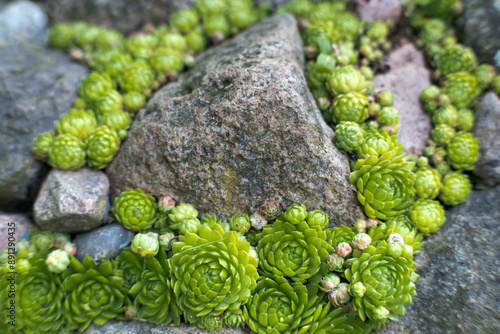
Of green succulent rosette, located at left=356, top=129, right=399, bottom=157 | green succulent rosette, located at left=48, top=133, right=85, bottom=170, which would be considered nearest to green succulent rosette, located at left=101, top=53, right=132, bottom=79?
green succulent rosette, located at left=48, top=133, right=85, bottom=170

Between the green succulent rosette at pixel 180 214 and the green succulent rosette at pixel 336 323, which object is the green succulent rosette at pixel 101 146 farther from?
the green succulent rosette at pixel 336 323

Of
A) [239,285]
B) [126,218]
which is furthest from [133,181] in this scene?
[239,285]

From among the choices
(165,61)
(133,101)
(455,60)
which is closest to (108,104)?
(133,101)

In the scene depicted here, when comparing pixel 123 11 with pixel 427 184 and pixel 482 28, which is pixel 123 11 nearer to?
pixel 427 184

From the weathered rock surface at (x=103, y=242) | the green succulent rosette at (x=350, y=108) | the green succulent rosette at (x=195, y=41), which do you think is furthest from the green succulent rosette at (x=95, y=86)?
the green succulent rosette at (x=350, y=108)

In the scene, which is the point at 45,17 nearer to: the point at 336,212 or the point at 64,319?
the point at 64,319

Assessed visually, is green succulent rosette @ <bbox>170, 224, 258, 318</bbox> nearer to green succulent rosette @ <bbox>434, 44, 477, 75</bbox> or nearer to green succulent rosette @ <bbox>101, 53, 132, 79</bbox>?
green succulent rosette @ <bbox>101, 53, 132, 79</bbox>

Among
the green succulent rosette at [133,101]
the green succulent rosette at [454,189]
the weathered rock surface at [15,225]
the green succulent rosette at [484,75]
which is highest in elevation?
the green succulent rosette at [484,75]
